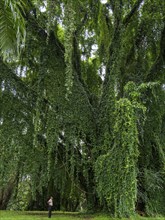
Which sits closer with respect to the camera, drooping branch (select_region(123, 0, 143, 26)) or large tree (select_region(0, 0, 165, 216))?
large tree (select_region(0, 0, 165, 216))

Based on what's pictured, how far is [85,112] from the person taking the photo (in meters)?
8.61

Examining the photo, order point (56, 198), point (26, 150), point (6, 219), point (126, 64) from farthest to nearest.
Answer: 1. point (56, 198)
2. point (126, 64)
3. point (26, 150)
4. point (6, 219)

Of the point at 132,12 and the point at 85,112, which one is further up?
the point at 132,12

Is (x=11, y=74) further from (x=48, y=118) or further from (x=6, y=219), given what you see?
(x=6, y=219)

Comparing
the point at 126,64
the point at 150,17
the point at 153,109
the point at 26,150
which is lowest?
the point at 26,150

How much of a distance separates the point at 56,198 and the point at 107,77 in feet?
23.6

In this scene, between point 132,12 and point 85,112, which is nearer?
point 85,112

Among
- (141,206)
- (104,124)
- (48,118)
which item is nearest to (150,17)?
(104,124)

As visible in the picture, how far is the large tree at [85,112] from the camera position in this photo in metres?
7.08

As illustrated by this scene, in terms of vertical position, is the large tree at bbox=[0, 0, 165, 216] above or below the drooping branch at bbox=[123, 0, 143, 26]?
below

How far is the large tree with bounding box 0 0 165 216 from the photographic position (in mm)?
7082

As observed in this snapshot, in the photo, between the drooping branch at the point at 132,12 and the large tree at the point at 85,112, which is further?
the drooping branch at the point at 132,12

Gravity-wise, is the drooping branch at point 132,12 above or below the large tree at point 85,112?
above

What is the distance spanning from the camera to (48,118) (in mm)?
Result: 7984
